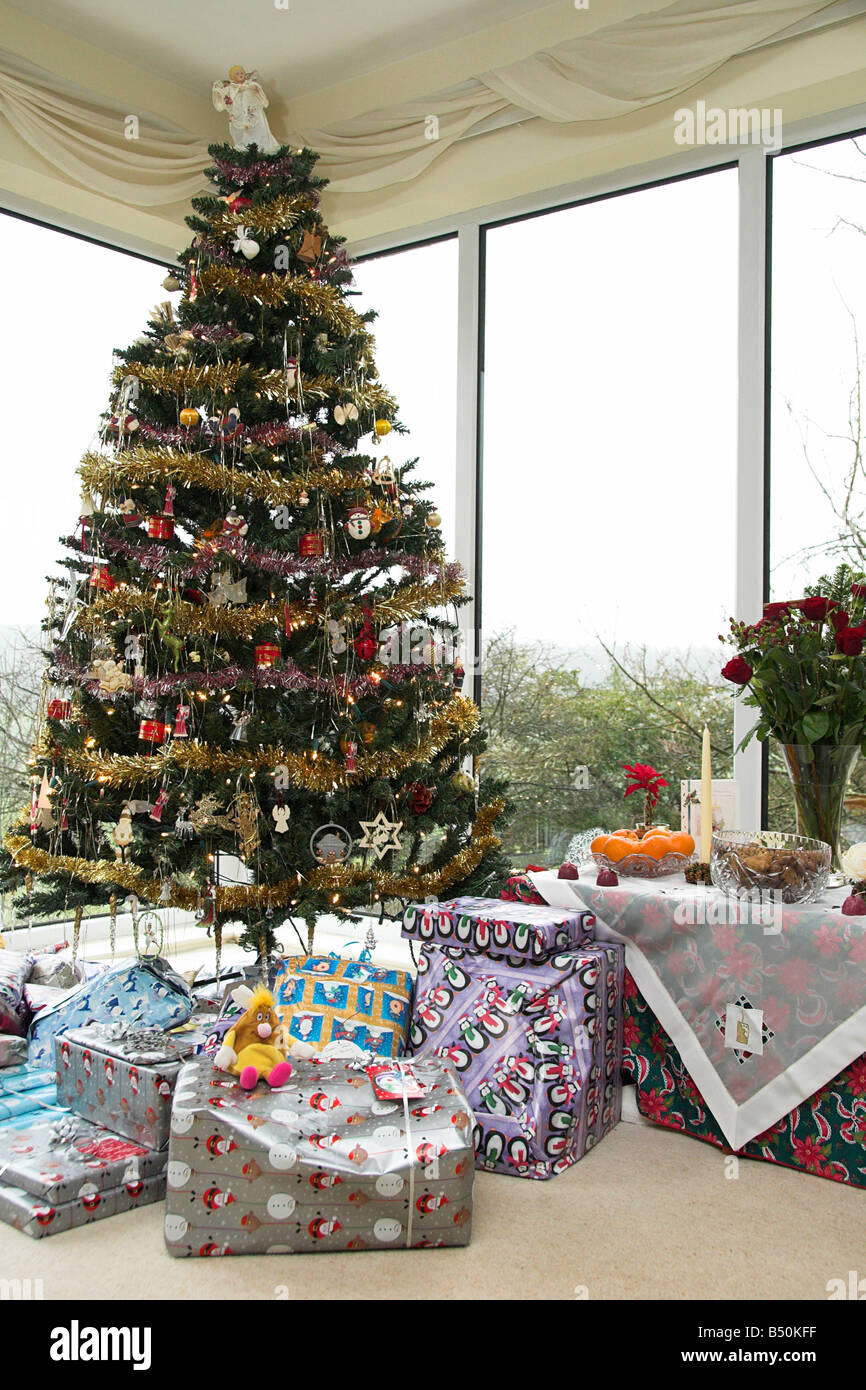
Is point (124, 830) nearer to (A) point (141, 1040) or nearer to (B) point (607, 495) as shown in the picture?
(A) point (141, 1040)

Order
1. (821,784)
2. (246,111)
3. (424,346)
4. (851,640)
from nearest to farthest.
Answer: (851,640) < (821,784) < (246,111) < (424,346)

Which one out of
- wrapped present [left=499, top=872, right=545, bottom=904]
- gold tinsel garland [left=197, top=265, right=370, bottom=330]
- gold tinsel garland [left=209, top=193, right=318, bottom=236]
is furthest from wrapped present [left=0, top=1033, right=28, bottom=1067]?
gold tinsel garland [left=209, top=193, right=318, bottom=236]

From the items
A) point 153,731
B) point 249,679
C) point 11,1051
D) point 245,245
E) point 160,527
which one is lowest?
point 11,1051

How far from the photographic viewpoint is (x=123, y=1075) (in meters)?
2.11

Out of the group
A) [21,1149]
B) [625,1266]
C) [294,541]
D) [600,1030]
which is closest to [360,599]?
[294,541]

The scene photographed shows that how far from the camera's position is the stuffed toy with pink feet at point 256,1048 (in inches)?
79.3

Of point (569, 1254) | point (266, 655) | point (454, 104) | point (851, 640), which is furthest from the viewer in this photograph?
point (454, 104)

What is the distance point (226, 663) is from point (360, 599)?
1.40ft

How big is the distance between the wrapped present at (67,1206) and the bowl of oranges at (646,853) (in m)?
1.27

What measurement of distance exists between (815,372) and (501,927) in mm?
2118

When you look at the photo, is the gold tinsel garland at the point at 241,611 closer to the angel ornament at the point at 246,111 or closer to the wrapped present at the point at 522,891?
the wrapped present at the point at 522,891

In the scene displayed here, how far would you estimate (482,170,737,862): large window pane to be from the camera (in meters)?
3.46

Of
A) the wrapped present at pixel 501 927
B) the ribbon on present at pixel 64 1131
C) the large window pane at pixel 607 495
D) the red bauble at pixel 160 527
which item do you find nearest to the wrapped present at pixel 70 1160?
the ribbon on present at pixel 64 1131

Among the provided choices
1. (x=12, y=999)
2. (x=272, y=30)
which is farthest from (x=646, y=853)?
(x=272, y=30)
